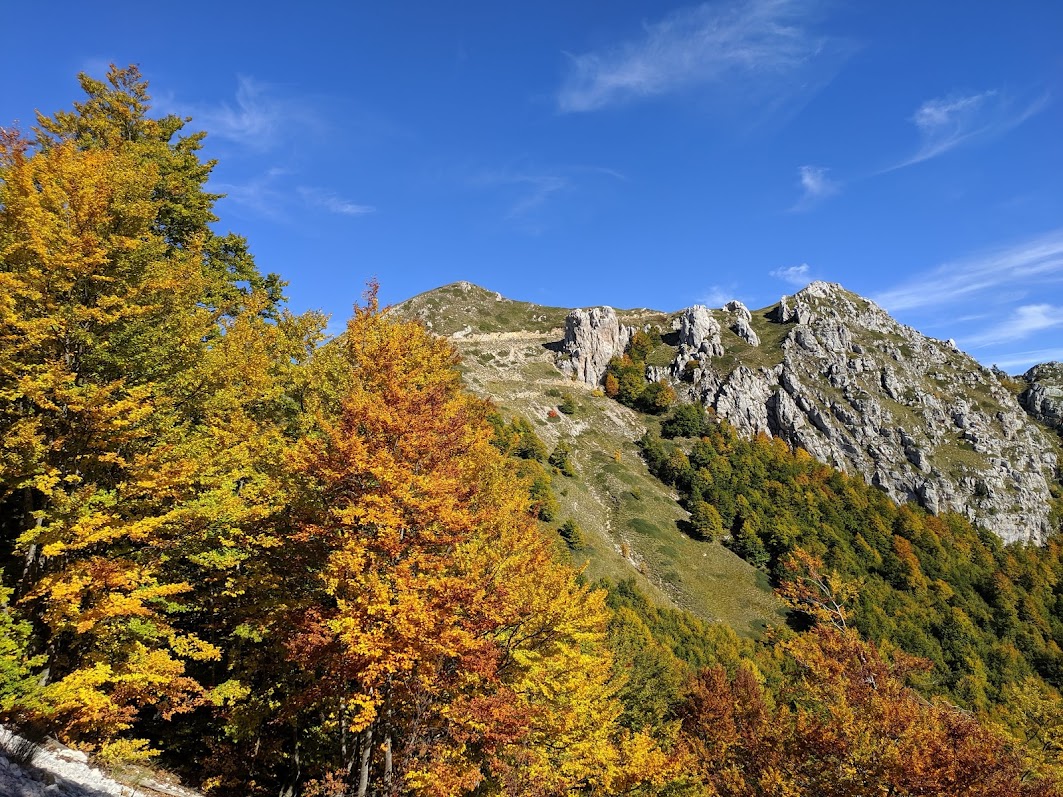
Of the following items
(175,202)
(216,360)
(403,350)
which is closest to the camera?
(216,360)

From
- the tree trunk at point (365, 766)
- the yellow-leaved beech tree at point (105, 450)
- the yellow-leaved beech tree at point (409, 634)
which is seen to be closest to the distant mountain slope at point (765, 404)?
the yellow-leaved beech tree at point (409, 634)

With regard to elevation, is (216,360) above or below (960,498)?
below

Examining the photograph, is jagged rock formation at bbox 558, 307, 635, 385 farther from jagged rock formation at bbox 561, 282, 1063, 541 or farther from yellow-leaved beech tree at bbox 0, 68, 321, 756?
yellow-leaved beech tree at bbox 0, 68, 321, 756

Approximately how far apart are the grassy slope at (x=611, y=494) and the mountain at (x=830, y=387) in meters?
0.89

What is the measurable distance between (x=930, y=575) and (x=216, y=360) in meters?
126

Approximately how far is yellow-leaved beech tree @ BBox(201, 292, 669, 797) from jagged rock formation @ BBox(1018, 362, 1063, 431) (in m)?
189

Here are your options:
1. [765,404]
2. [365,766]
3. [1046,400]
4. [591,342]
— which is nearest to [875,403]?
[765,404]

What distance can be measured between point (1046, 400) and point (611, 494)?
146m

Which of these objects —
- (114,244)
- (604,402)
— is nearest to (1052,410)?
(604,402)

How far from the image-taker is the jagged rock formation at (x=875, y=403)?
11544cm

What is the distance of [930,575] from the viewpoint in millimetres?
98312

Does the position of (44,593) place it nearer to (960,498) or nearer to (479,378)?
(479,378)

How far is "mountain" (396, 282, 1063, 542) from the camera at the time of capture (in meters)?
114

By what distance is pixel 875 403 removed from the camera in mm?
126500
